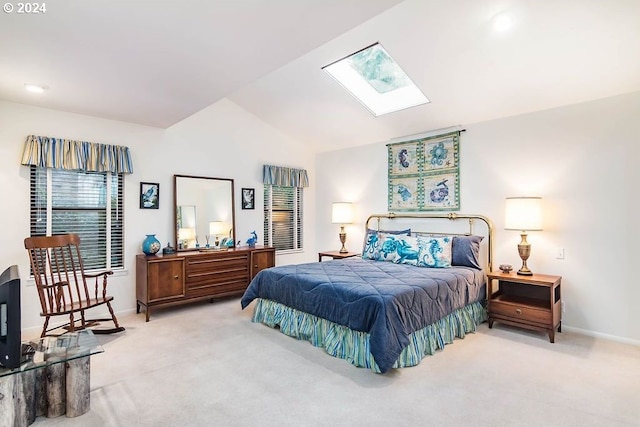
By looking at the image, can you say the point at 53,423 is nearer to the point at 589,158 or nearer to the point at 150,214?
the point at 150,214

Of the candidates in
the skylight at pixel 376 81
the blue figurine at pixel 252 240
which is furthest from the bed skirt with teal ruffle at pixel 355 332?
the skylight at pixel 376 81

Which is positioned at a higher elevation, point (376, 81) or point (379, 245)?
point (376, 81)

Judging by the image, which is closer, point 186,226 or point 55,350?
point 55,350

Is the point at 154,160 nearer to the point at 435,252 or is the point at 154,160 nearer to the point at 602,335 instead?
the point at 435,252

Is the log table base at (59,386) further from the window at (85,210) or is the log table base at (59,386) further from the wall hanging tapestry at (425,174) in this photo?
the wall hanging tapestry at (425,174)

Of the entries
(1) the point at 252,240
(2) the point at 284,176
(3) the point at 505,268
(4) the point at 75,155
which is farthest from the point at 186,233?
(3) the point at 505,268

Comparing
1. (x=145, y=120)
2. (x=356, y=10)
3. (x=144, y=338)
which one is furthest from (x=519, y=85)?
(x=144, y=338)

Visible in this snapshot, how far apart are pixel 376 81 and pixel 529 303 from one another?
3.22 meters

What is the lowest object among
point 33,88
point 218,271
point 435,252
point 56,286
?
point 218,271

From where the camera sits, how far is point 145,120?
422 centimetres

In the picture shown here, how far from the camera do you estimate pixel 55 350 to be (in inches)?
86.1

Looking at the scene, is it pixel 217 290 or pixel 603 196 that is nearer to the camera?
pixel 603 196

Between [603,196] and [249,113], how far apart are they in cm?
484

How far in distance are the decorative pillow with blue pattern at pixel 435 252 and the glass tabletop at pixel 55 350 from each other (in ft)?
10.8
